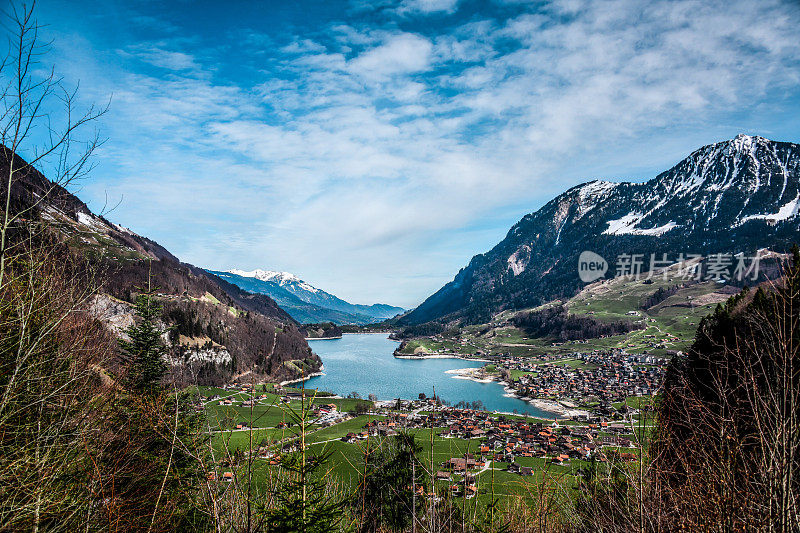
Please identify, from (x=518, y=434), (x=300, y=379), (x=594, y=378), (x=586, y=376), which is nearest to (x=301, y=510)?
(x=518, y=434)

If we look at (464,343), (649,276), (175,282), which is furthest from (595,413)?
(649,276)

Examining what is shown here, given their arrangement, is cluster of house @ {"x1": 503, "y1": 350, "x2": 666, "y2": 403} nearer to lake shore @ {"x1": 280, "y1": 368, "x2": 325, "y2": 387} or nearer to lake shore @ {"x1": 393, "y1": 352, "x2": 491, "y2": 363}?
lake shore @ {"x1": 393, "y1": 352, "x2": 491, "y2": 363}

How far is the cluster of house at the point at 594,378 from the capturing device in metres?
73.8

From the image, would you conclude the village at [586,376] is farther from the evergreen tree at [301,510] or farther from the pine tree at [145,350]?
the evergreen tree at [301,510]

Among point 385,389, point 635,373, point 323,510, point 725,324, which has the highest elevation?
point 725,324

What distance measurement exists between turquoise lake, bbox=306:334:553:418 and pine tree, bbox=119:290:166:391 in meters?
44.4

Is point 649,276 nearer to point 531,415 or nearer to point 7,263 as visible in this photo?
point 531,415

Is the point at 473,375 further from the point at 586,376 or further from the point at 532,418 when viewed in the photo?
the point at 532,418

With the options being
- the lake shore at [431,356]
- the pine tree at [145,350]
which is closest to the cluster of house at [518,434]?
the pine tree at [145,350]

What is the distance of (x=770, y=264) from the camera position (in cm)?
13900

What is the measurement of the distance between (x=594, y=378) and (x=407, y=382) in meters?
45.6

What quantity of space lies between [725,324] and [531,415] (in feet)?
166

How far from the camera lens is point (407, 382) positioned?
321 ft

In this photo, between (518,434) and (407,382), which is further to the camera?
(407,382)
